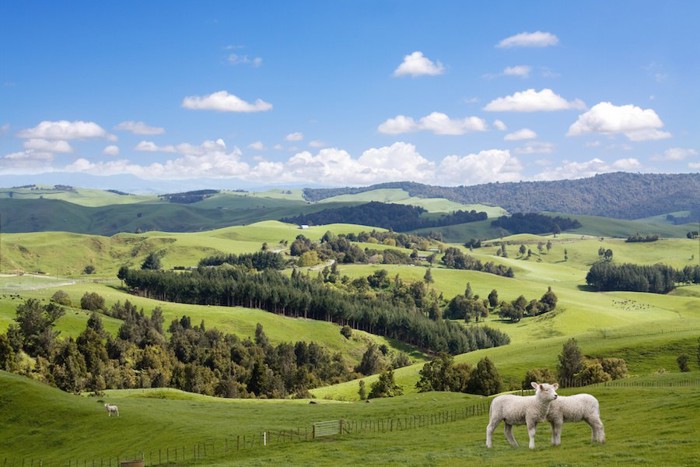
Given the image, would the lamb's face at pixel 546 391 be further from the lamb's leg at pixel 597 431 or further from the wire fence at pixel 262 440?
the wire fence at pixel 262 440

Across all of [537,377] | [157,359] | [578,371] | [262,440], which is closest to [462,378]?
[537,377]

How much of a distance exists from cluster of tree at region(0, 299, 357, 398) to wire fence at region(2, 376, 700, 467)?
209ft

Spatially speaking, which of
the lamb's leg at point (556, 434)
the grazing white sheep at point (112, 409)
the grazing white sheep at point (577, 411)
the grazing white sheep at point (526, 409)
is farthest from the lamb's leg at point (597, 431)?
the grazing white sheep at point (112, 409)

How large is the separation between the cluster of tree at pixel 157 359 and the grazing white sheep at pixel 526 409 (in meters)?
95.7

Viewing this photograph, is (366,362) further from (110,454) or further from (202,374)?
(110,454)

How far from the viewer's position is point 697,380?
284 feet

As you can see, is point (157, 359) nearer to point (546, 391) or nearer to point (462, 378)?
point (462, 378)


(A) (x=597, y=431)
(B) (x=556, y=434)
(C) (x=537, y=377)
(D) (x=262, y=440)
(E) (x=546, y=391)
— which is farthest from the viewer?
(C) (x=537, y=377)

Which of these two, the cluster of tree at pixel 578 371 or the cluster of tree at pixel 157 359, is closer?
the cluster of tree at pixel 578 371

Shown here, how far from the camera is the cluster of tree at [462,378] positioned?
121 meters

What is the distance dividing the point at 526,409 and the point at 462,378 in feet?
294

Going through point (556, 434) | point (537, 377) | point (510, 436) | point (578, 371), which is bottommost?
point (578, 371)

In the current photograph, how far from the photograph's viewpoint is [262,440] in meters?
65.3

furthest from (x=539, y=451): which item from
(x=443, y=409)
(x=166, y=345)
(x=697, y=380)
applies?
(x=166, y=345)
